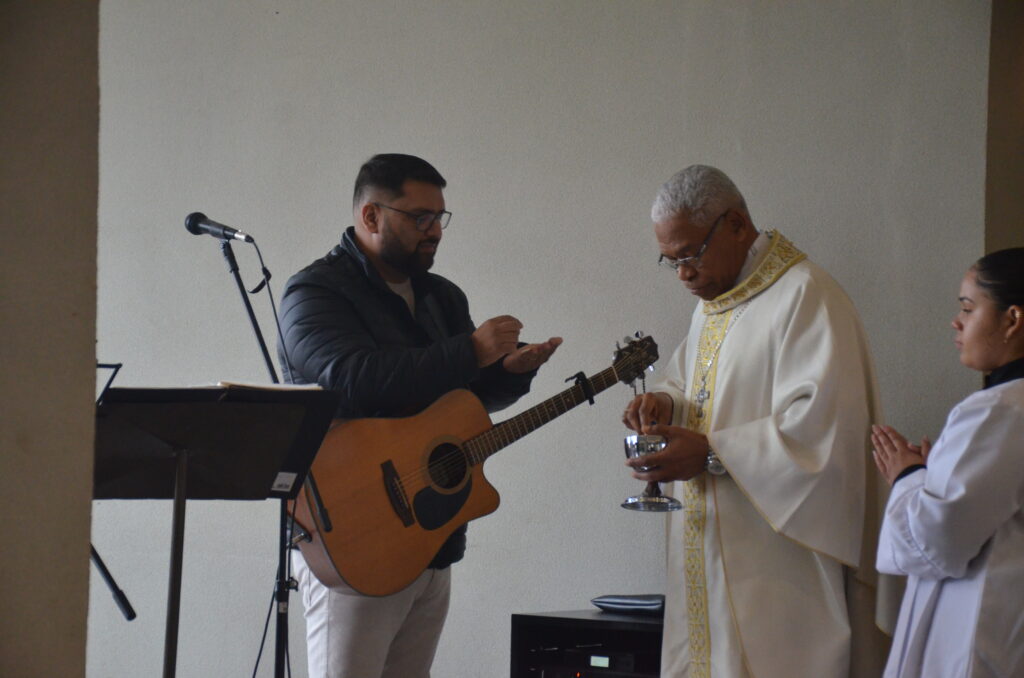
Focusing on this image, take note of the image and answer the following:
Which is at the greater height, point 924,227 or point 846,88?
point 846,88

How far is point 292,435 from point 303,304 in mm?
644

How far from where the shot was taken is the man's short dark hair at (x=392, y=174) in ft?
10.4

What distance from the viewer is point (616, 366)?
3346 millimetres

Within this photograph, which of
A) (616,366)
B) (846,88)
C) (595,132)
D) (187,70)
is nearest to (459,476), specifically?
(616,366)

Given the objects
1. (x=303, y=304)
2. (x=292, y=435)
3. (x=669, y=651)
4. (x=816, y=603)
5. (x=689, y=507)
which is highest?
(x=303, y=304)

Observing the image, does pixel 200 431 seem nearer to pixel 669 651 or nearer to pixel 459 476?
pixel 459 476

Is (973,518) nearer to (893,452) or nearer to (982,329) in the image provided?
(893,452)

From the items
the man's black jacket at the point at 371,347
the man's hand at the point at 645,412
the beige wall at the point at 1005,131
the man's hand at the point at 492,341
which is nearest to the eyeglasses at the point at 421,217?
the man's black jacket at the point at 371,347

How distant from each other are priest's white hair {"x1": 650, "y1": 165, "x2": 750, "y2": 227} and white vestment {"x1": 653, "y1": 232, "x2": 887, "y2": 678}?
0.20 m

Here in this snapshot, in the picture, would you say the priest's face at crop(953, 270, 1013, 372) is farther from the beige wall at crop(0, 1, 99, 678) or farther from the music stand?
the beige wall at crop(0, 1, 99, 678)

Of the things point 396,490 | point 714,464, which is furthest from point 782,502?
point 396,490

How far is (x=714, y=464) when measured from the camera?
9.50 feet

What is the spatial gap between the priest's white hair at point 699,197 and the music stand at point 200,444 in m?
1.13

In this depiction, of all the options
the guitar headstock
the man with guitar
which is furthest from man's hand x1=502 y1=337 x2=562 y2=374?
the guitar headstock
